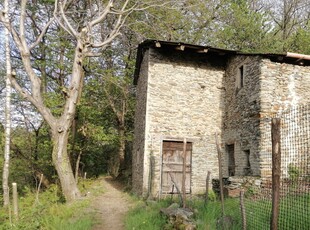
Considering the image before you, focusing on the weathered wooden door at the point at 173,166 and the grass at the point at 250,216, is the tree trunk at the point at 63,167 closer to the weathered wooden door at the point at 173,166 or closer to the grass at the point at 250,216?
the weathered wooden door at the point at 173,166

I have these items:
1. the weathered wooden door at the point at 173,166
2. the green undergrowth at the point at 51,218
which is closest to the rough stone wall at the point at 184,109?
the weathered wooden door at the point at 173,166

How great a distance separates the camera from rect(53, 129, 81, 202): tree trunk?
9406mm

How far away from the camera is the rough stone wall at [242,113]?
936 cm

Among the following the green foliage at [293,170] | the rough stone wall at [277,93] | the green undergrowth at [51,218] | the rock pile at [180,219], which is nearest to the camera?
the rock pile at [180,219]

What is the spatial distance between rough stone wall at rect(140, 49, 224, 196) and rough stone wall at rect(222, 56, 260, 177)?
48cm

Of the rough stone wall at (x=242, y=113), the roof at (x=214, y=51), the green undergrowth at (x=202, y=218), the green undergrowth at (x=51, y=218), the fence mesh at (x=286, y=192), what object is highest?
the roof at (x=214, y=51)

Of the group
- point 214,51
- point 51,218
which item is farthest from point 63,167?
point 214,51

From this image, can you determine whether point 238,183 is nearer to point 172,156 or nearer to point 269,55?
point 172,156

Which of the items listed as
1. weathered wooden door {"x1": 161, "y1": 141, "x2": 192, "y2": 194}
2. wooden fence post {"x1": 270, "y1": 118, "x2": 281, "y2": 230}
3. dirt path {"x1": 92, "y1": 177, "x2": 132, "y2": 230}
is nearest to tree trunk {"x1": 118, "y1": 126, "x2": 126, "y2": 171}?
dirt path {"x1": 92, "y1": 177, "x2": 132, "y2": 230}

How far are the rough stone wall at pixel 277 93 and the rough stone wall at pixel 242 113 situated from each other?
20 cm

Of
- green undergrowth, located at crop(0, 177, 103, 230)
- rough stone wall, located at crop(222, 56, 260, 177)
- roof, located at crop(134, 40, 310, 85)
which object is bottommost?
green undergrowth, located at crop(0, 177, 103, 230)

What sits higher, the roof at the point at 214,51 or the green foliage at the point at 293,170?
the roof at the point at 214,51

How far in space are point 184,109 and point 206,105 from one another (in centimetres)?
96

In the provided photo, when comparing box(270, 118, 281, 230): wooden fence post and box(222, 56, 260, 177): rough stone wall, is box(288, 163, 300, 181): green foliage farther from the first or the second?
box(270, 118, 281, 230): wooden fence post
